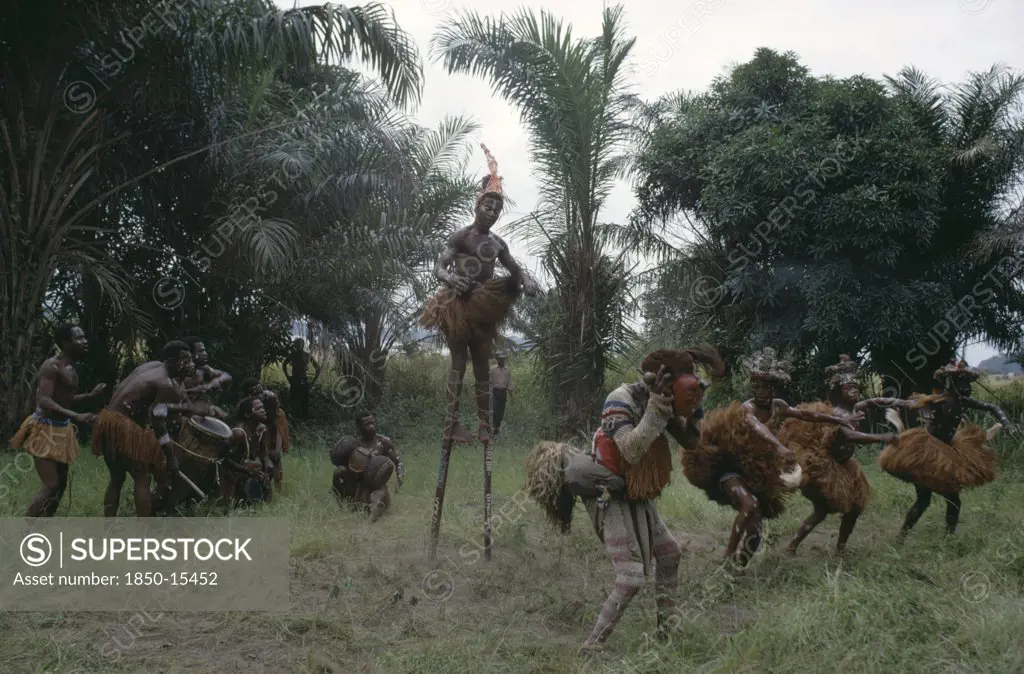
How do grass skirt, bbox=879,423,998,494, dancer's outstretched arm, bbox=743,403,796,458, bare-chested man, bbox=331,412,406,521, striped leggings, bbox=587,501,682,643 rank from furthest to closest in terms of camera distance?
bare-chested man, bbox=331,412,406,521 < grass skirt, bbox=879,423,998,494 < dancer's outstretched arm, bbox=743,403,796,458 < striped leggings, bbox=587,501,682,643

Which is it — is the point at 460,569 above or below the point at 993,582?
above

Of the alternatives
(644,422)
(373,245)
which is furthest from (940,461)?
(373,245)

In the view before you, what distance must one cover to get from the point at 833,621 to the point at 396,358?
14366 millimetres

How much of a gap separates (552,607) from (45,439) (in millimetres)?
3724

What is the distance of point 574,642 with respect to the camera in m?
4.67

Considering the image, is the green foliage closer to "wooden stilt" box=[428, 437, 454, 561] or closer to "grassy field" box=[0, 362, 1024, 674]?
"grassy field" box=[0, 362, 1024, 674]

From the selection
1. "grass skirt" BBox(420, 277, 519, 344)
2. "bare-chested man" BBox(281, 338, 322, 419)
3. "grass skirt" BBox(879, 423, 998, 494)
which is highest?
"bare-chested man" BBox(281, 338, 322, 419)

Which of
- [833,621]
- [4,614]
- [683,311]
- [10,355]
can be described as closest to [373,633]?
[4,614]

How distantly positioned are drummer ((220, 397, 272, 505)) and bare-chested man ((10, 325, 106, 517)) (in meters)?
1.36

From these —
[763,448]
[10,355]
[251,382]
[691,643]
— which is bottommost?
[691,643]

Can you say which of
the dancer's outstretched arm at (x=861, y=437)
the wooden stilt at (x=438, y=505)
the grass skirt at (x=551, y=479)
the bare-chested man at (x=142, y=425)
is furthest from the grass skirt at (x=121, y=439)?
the dancer's outstretched arm at (x=861, y=437)

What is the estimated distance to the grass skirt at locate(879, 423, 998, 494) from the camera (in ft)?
21.0

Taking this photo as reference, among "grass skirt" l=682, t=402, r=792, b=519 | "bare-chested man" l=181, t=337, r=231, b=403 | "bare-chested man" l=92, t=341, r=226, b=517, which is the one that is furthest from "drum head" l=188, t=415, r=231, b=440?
"grass skirt" l=682, t=402, r=792, b=519

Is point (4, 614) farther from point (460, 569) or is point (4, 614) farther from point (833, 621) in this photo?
point (833, 621)
